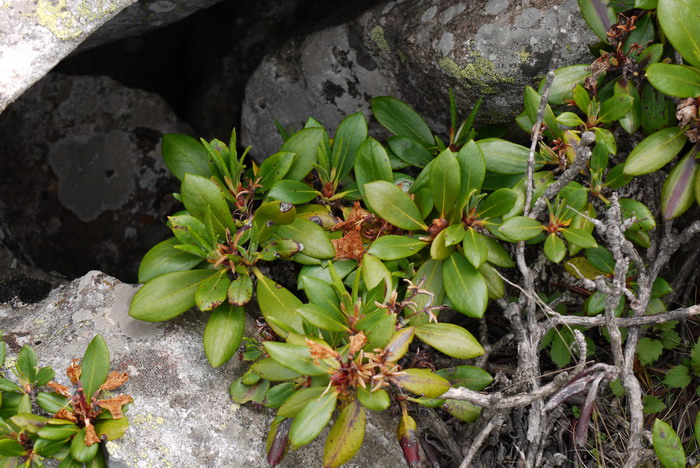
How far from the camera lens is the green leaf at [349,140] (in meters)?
2.32

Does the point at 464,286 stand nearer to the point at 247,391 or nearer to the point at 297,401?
the point at 297,401

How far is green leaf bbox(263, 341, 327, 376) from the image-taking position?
171cm

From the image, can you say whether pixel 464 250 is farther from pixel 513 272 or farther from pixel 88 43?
pixel 88 43

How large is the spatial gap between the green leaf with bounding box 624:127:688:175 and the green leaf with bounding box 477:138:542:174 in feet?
0.96

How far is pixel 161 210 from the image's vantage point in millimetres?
3404

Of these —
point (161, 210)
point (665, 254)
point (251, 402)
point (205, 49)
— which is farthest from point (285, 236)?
point (205, 49)

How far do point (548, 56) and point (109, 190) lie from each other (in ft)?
7.53

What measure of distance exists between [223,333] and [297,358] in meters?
0.38

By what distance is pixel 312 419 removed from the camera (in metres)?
1.68

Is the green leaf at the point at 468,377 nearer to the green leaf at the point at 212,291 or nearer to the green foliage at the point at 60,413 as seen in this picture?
the green leaf at the point at 212,291

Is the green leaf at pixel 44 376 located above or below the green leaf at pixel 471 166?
above

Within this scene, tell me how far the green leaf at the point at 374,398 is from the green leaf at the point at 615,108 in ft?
3.79

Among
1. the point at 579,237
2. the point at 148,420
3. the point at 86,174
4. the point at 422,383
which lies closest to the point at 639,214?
the point at 579,237

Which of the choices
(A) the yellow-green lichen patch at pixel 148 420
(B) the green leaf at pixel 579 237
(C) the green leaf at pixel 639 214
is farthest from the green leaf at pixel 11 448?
(C) the green leaf at pixel 639 214
